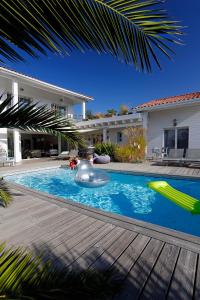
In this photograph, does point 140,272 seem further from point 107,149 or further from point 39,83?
point 39,83

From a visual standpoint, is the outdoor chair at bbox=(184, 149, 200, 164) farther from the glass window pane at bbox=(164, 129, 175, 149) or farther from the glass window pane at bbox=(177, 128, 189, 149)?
the glass window pane at bbox=(164, 129, 175, 149)

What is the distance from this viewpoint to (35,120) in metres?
2.67

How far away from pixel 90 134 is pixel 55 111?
1886 centimetres

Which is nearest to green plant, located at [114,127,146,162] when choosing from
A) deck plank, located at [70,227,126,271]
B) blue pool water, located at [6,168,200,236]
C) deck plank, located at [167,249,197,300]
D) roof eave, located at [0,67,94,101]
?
blue pool water, located at [6,168,200,236]

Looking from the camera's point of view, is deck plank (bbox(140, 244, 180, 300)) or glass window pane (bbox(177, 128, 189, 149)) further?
glass window pane (bbox(177, 128, 189, 149))

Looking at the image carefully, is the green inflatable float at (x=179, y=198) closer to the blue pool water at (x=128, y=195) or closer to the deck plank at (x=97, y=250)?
the blue pool water at (x=128, y=195)

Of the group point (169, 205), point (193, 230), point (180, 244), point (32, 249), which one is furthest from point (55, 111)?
point (169, 205)

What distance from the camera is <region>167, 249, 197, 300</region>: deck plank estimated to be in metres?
1.88

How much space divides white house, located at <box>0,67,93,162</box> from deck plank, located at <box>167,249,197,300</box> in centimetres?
875

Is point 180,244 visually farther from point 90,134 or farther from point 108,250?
point 90,134

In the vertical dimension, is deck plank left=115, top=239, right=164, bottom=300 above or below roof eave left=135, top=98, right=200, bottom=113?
below

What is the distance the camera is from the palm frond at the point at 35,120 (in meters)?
2.39

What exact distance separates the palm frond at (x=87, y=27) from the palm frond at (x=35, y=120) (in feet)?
4.20

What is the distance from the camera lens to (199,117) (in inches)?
468
